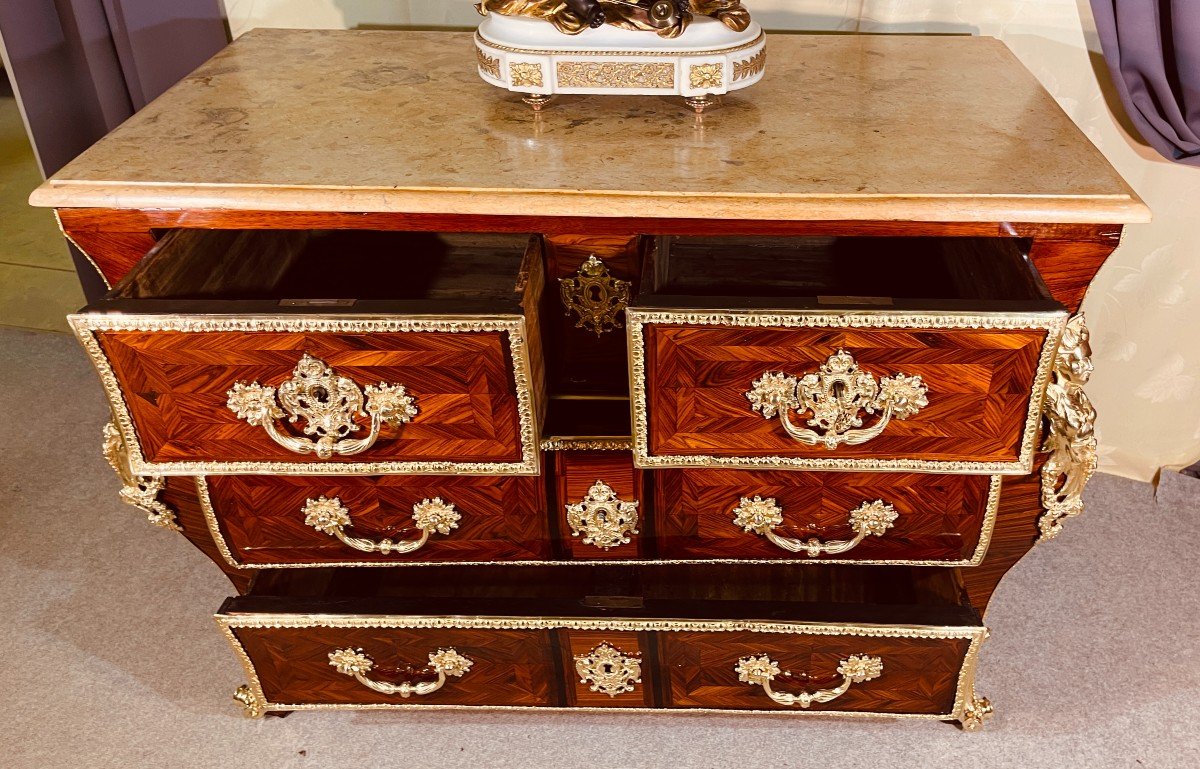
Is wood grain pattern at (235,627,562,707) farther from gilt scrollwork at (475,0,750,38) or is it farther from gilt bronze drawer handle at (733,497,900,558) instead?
gilt scrollwork at (475,0,750,38)

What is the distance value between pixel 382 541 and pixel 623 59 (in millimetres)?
552

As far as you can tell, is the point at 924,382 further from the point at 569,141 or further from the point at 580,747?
the point at 580,747

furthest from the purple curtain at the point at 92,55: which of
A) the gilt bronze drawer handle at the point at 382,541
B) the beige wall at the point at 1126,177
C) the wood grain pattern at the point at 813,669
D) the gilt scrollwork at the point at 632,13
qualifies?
the wood grain pattern at the point at 813,669

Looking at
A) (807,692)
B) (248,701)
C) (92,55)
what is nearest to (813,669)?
(807,692)

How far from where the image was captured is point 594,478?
94 centimetres

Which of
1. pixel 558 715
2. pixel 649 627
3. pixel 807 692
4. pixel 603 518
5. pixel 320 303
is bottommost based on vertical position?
pixel 558 715

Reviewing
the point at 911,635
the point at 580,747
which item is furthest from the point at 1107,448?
the point at 580,747

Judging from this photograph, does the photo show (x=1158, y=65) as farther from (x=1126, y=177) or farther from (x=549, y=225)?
(x=549, y=225)

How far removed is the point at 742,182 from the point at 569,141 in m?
0.19

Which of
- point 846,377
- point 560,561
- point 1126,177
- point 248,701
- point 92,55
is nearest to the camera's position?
point 846,377

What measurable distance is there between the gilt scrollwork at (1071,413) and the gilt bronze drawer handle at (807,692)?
282mm

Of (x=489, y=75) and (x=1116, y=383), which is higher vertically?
(x=489, y=75)

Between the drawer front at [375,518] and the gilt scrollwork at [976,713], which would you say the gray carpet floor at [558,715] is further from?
the drawer front at [375,518]

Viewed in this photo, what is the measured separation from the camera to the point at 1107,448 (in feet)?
4.94
